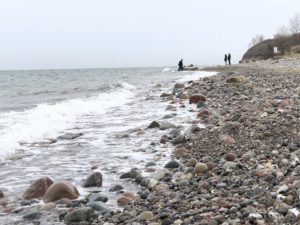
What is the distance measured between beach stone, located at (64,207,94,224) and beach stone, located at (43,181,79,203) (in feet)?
2.37

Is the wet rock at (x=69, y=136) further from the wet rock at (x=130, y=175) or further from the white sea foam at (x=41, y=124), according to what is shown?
the wet rock at (x=130, y=175)

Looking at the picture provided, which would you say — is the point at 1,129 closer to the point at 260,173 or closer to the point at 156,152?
the point at 156,152

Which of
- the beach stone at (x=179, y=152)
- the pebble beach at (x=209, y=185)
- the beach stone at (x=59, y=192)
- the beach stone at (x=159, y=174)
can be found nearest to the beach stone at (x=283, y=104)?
the pebble beach at (x=209, y=185)

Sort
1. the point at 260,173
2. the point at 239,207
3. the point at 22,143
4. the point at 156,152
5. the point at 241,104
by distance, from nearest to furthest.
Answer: the point at 239,207
the point at 260,173
the point at 156,152
the point at 22,143
the point at 241,104

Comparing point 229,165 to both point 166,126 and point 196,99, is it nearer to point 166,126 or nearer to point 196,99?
point 166,126

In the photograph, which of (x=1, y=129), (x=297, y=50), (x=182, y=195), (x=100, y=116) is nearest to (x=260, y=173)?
(x=182, y=195)

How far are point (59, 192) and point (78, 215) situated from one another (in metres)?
0.86

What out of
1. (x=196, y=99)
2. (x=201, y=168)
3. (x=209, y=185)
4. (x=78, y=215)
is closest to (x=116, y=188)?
(x=78, y=215)

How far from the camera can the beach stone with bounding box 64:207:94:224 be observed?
4.68 meters

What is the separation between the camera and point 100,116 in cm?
1385

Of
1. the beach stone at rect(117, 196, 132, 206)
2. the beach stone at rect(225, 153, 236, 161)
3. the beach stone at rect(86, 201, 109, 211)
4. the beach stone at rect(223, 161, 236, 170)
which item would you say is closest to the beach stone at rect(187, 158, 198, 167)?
the beach stone at rect(225, 153, 236, 161)

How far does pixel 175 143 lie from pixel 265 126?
1.75 meters

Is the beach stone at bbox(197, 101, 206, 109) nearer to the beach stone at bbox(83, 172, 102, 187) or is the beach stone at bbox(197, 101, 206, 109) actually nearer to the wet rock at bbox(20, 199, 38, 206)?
the beach stone at bbox(83, 172, 102, 187)

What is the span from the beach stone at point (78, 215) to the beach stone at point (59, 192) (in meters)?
0.72
